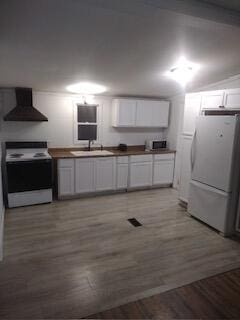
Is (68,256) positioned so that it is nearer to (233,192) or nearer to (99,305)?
(99,305)

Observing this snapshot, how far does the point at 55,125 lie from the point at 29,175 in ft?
4.05

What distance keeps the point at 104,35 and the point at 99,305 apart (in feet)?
7.66

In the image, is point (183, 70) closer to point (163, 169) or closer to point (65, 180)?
point (163, 169)

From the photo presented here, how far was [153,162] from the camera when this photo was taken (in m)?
4.81

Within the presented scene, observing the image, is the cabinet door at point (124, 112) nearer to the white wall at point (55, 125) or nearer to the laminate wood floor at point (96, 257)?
the white wall at point (55, 125)

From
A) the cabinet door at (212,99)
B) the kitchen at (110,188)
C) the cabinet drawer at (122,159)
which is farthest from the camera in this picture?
the cabinet drawer at (122,159)

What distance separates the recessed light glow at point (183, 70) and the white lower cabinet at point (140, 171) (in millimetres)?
1738

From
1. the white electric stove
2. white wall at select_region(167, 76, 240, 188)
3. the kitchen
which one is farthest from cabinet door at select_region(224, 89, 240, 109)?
the white electric stove

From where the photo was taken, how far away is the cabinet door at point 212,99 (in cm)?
322

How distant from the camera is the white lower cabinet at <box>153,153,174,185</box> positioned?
4848 mm

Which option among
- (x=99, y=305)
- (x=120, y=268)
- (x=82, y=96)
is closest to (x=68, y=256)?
(x=120, y=268)

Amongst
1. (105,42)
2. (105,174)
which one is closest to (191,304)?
(105,42)

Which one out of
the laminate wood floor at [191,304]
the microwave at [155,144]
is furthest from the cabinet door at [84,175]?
the laminate wood floor at [191,304]

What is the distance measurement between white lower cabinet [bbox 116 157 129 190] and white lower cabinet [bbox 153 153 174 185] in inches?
27.0
